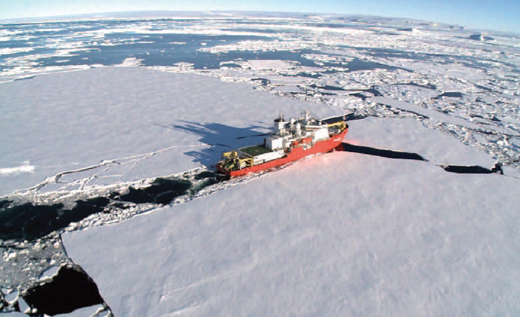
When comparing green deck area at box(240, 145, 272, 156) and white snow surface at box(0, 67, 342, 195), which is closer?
white snow surface at box(0, 67, 342, 195)

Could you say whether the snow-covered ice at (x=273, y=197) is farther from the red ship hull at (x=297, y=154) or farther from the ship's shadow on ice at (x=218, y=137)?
the red ship hull at (x=297, y=154)

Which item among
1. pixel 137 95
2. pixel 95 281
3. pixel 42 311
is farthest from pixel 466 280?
pixel 137 95

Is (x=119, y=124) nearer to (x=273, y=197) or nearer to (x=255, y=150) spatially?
(x=255, y=150)

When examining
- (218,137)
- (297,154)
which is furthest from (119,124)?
(297,154)

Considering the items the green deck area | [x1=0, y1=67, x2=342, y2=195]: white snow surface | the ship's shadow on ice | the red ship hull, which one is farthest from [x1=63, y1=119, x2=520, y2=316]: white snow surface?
[x1=0, y1=67, x2=342, y2=195]: white snow surface

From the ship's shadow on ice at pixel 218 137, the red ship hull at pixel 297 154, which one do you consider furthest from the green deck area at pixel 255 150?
the ship's shadow on ice at pixel 218 137

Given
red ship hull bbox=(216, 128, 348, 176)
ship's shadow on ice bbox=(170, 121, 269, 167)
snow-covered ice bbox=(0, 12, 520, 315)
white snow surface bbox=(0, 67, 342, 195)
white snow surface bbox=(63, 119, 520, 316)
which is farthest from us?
ship's shadow on ice bbox=(170, 121, 269, 167)

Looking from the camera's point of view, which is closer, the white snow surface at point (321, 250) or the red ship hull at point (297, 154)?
the white snow surface at point (321, 250)

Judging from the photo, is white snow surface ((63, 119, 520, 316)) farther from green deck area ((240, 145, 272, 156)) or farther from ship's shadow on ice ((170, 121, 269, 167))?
ship's shadow on ice ((170, 121, 269, 167))
